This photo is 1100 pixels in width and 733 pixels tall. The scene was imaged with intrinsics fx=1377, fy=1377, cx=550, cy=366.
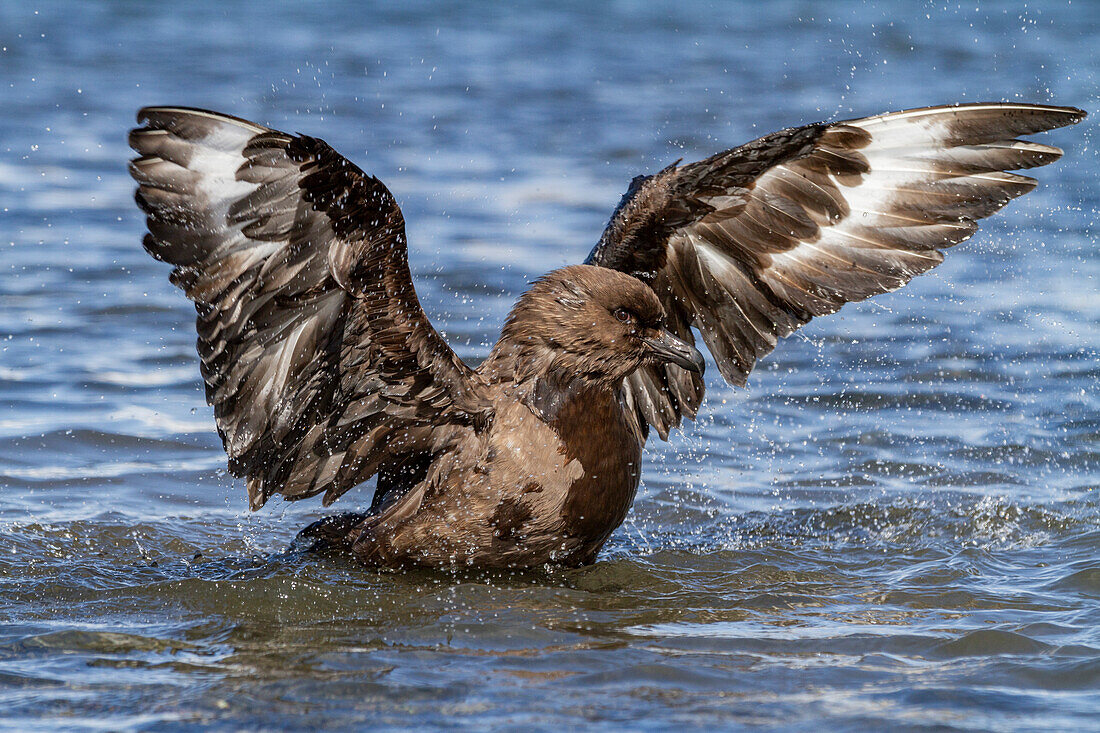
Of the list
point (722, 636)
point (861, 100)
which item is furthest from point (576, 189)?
point (722, 636)

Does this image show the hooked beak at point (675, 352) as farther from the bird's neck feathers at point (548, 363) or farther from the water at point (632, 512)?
the water at point (632, 512)

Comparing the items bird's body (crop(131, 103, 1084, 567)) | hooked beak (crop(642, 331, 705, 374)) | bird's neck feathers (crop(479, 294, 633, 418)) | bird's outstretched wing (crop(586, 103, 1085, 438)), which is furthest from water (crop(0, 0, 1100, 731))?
bird's outstretched wing (crop(586, 103, 1085, 438))

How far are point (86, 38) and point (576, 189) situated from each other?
23.4 ft

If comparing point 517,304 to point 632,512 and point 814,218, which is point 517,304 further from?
point 632,512

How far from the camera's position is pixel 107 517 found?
594 centimetres

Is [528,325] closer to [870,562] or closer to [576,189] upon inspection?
[870,562]

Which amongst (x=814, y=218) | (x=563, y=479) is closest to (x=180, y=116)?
(x=563, y=479)

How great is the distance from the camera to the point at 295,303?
4.63 metres

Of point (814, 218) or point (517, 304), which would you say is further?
point (814, 218)

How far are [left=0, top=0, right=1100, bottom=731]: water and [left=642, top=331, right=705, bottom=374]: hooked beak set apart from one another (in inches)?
33.9

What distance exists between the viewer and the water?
4.23 metres

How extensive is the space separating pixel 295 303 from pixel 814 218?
2.17m

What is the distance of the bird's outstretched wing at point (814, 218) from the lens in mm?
5258

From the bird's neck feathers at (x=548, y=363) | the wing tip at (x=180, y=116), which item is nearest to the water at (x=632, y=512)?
the bird's neck feathers at (x=548, y=363)
